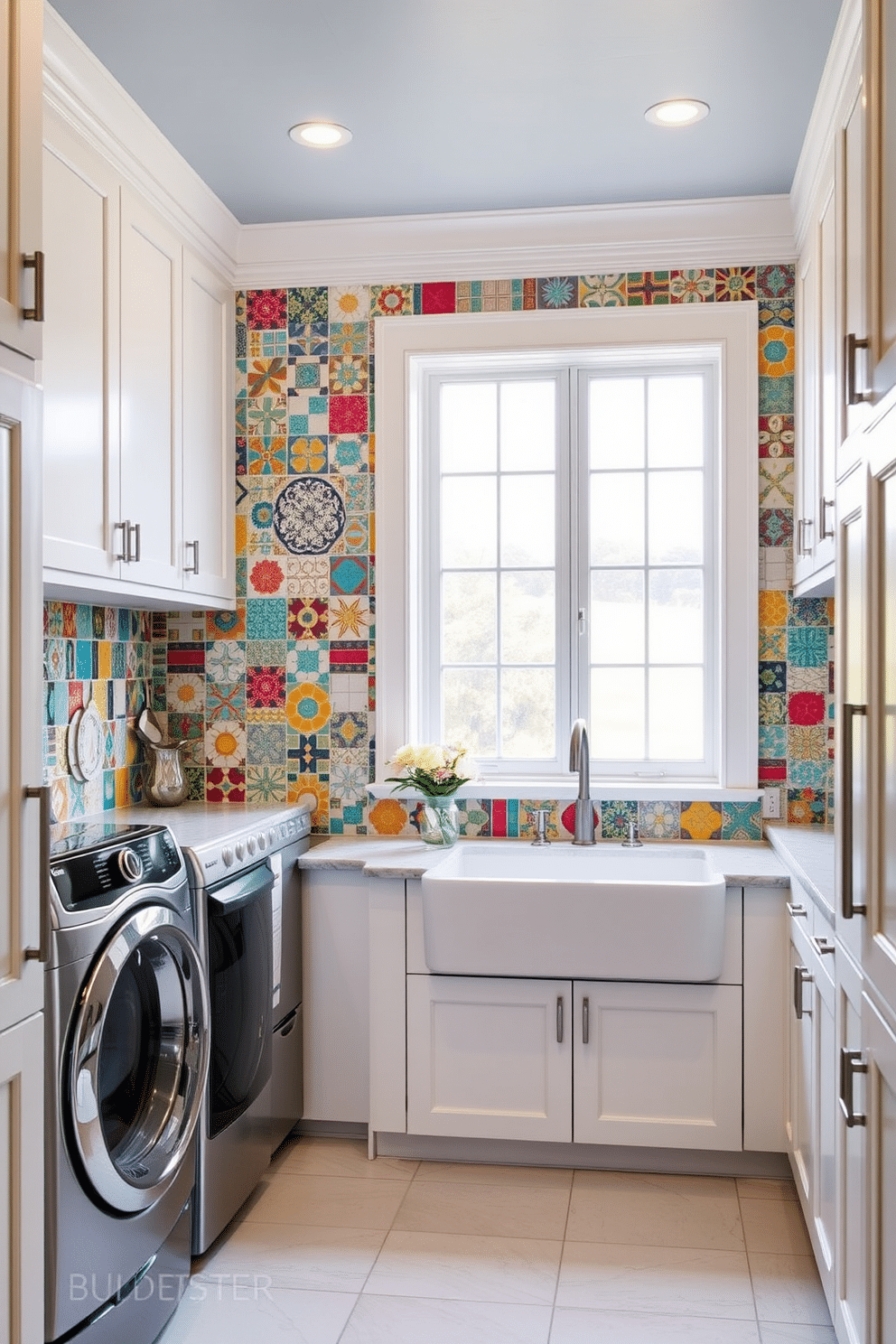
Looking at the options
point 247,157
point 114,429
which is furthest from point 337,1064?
point 247,157

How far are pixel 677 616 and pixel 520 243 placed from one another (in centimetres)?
118

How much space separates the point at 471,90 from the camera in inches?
100.0

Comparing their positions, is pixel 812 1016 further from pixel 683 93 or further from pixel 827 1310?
pixel 683 93

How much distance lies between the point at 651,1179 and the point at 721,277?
2466 millimetres

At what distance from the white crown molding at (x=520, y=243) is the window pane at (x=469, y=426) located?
0.34m

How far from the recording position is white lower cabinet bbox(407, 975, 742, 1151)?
2846 millimetres

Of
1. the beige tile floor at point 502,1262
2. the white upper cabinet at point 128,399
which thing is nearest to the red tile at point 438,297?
the white upper cabinet at point 128,399

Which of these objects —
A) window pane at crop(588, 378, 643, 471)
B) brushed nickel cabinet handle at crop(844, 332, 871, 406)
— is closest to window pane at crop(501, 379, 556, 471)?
window pane at crop(588, 378, 643, 471)

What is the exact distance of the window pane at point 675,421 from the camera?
3439mm

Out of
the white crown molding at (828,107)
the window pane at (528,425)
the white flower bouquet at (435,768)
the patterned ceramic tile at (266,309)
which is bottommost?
the white flower bouquet at (435,768)

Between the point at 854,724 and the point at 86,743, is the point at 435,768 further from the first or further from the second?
the point at 854,724

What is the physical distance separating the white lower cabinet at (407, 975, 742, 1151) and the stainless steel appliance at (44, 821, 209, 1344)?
0.75 m

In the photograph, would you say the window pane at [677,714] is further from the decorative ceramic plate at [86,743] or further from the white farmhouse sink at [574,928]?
the decorative ceramic plate at [86,743]

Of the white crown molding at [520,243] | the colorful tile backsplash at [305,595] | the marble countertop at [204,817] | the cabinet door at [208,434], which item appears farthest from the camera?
the colorful tile backsplash at [305,595]
